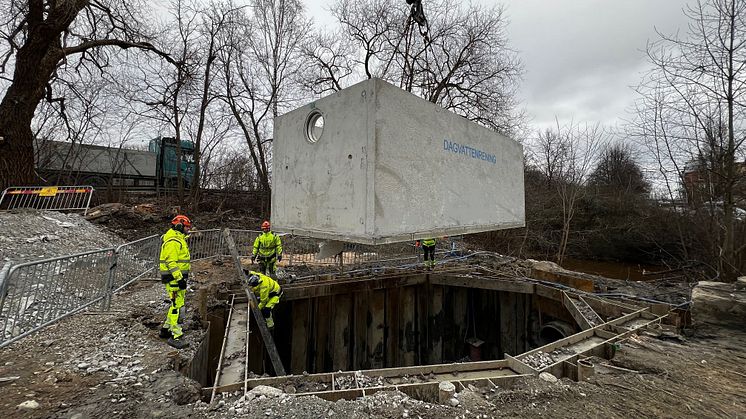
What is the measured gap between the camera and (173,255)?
4.36m

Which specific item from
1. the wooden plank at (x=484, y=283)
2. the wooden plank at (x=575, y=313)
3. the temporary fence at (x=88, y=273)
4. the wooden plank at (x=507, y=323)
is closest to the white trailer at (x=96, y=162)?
the temporary fence at (x=88, y=273)

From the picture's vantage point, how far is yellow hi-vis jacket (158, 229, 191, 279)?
4.31 meters

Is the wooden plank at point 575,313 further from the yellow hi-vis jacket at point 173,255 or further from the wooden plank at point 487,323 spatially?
the yellow hi-vis jacket at point 173,255

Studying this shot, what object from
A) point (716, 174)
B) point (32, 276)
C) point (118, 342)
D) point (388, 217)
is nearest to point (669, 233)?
point (716, 174)

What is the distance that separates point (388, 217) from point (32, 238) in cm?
943

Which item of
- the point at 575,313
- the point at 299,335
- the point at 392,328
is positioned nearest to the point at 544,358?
the point at 575,313

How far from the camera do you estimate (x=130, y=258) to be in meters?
6.35

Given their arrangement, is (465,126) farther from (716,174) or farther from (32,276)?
(716,174)

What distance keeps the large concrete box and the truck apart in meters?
14.3

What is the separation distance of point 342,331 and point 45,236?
7714 millimetres

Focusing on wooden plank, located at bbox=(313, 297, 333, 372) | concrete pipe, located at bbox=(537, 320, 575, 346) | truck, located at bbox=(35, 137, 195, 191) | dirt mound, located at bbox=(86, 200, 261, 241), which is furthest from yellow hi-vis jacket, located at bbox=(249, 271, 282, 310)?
truck, located at bbox=(35, 137, 195, 191)

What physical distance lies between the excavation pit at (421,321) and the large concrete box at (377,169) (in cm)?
233

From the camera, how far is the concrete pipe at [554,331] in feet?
21.9

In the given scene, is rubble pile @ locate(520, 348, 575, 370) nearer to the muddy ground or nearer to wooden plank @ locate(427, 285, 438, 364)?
the muddy ground
